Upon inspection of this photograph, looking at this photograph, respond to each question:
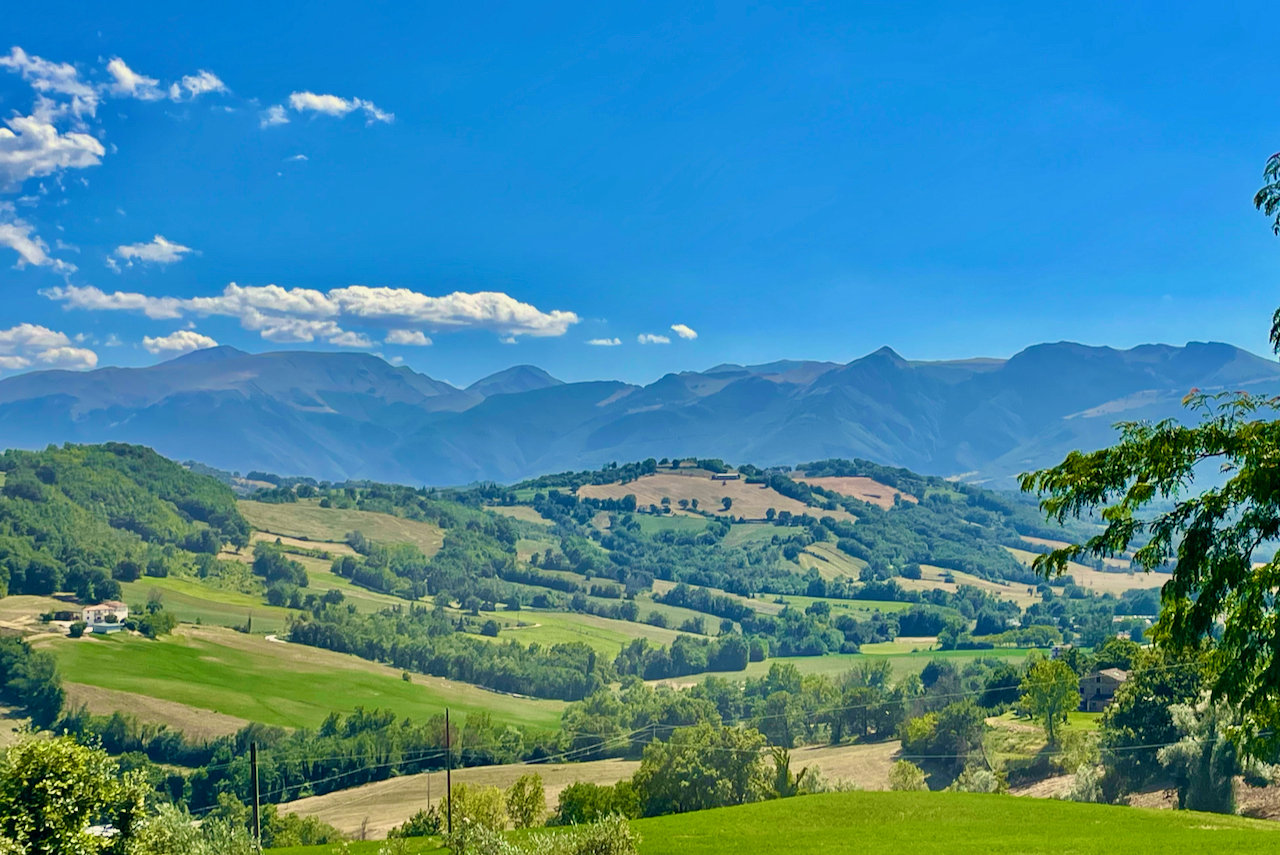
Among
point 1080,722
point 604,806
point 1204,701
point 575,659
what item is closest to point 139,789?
point 604,806

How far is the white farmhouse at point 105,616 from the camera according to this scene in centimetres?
15700

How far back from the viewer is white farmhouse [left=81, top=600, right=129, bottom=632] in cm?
15700

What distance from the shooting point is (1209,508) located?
12.2 meters

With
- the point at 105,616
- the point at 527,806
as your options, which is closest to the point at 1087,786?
the point at 527,806

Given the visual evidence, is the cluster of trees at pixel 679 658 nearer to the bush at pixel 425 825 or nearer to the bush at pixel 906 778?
the bush at pixel 906 778

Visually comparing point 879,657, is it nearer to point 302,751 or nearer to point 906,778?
point 302,751

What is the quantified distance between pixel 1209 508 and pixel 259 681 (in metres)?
148

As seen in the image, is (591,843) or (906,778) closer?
(591,843)

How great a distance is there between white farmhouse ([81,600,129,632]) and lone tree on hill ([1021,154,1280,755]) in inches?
6748

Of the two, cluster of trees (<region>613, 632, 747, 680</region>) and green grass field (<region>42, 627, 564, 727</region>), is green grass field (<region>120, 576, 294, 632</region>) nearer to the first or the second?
green grass field (<region>42, 627, 564, 727</region>)

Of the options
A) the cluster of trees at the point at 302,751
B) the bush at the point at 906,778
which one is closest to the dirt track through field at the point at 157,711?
the cluster of trees at the point at 302,751

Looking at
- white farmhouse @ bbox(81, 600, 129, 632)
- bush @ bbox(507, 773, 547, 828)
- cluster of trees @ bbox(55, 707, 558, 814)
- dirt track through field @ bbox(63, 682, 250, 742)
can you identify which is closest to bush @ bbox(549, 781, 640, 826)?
bush @ bbox(507, 773, 547, 828)

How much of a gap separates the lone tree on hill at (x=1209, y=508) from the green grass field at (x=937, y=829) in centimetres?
2021

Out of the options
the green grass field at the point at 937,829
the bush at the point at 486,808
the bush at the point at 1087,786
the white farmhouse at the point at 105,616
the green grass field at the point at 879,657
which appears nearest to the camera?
the green grass field at the point at 937,829
